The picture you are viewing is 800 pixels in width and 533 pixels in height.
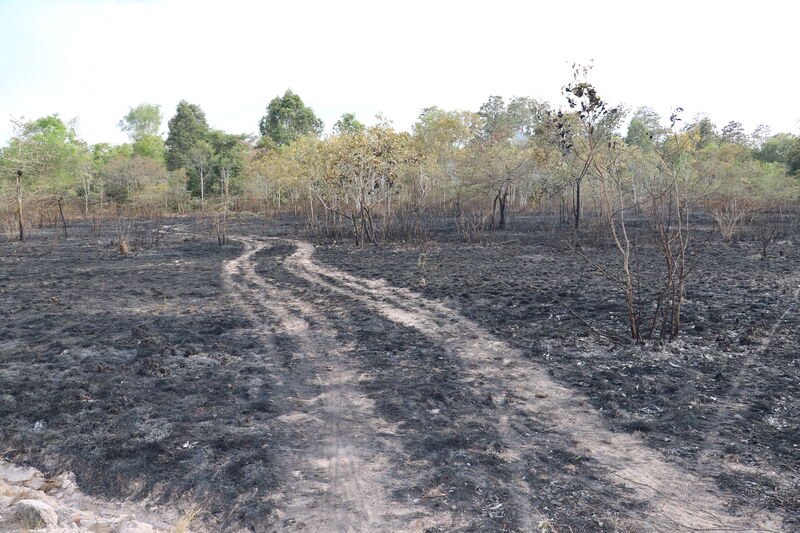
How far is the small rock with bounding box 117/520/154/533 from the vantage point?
10.8 feet

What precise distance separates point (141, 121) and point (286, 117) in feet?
119

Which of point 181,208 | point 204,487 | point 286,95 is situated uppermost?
point 286,95

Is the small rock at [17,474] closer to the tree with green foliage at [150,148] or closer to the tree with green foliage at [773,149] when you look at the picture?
the tree with green foliage at [773,149]

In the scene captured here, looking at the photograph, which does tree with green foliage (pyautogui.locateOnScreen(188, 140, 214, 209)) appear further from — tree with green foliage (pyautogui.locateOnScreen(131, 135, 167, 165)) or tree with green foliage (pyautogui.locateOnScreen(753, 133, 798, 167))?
tree with green foliage (pyautogui.locateOnScreen(753, 133, 798, 167))

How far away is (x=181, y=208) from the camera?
39594mm

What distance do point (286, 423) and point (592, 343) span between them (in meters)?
4.20

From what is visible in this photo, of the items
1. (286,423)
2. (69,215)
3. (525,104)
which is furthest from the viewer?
(525,104)

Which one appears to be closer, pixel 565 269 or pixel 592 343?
pixel 592 343

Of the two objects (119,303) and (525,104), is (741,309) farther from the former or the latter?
(525,104)

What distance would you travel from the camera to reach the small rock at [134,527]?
10.8 ft

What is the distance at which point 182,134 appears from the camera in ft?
150

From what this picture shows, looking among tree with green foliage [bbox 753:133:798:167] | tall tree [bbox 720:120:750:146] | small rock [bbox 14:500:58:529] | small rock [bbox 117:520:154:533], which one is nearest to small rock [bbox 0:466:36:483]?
small rock [bbox 14:500:58:529]

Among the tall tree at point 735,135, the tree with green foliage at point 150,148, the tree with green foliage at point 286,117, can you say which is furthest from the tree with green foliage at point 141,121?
the tall tree at point 735,135

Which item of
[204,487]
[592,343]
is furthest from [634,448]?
[204,487]
